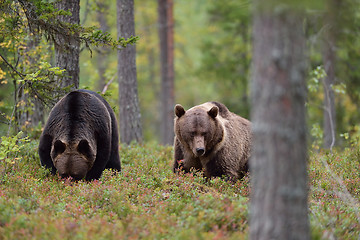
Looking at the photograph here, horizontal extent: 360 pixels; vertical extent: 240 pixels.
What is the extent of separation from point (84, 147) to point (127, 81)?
19.7 ft

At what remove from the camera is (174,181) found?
743 cm

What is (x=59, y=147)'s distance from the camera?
7.86 metres

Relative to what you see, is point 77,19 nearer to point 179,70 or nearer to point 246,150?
point 246,150

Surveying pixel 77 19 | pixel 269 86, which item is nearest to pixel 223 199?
pixel 269 86

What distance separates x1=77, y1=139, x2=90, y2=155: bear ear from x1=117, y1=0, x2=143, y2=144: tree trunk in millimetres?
5888

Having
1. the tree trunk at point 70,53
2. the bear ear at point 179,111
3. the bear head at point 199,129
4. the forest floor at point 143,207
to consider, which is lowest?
the forest floor at point 143,207

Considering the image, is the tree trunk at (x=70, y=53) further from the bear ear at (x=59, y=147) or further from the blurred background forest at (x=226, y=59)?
the bear ear at (x=59, y=147)

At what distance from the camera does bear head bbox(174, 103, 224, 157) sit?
8102mm

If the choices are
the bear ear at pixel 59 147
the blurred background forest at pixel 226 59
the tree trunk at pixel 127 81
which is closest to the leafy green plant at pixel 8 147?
the bear ear at pixel 59 147

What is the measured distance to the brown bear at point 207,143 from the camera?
26.9ft

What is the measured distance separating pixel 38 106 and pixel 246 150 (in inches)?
264

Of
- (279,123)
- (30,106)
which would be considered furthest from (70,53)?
(279,123)

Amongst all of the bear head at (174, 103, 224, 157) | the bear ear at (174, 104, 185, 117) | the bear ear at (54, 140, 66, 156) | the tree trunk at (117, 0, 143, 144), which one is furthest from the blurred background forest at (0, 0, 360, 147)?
the bear head at (174, 103, 224, 157)

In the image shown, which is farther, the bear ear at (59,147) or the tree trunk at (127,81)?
the tree trunk at (127,81)
